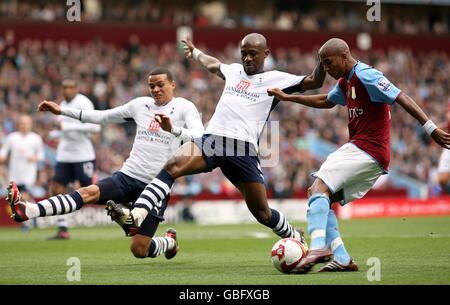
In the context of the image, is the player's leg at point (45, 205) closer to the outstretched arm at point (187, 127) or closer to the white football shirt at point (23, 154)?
the outstretched arm at point (187, 127)

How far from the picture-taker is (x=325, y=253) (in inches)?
337

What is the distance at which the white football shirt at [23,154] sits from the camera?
18688 mm

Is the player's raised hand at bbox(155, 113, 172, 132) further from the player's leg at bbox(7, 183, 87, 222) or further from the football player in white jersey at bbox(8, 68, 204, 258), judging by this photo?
the player's leg at bbox(7, 183, 87, 222)

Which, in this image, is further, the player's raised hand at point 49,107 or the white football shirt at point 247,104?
the player's raised hand at point 49,107

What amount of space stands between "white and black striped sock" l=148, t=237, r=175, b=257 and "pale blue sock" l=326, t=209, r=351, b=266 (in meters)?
2.37

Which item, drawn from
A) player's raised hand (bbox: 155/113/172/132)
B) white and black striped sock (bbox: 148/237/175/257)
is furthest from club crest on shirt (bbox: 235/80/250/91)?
white and black striped sock (bbox: 148/237/175/257)

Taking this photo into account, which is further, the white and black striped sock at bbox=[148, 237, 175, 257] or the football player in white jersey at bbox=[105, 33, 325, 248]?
the white and black striped sock at bbox=[148, 237, 175, 257]

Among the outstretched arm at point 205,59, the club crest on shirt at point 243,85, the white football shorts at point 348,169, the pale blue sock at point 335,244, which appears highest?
the outstretched arm at point 205,59

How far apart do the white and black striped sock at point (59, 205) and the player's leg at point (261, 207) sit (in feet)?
6.78

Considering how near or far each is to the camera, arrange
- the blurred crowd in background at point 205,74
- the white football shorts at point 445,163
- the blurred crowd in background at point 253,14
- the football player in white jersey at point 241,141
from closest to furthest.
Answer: the football player in white jersey at point 241,141, the white football shorts at point 445,163, the blurred crowd in background at point 205,74, the blurred crowd in background at point 253,14

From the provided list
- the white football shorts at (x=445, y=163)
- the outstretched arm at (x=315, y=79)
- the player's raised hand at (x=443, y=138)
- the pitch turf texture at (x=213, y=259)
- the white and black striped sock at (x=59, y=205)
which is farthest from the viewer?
the white football shorts at (x=445, y=163)

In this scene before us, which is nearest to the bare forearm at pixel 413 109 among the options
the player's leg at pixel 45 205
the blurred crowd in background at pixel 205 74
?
the player's leg at pixel 45 205

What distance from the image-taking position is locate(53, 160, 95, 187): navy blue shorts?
15.5 m
